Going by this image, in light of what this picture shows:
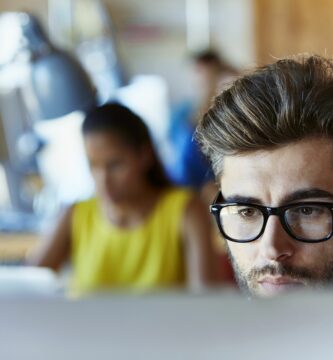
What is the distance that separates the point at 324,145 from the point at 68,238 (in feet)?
3.58

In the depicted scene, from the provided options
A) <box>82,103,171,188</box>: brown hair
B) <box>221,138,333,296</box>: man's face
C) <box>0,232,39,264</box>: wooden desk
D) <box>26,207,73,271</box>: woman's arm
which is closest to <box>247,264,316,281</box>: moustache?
<box>221,138,333,296</box>: man's face

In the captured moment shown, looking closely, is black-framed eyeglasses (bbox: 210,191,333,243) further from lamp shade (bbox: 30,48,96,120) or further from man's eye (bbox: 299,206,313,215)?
lamp shade (bbox: 30,48,96,120)

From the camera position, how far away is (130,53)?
4152 mm

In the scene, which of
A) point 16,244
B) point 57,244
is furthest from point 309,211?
point 16,244

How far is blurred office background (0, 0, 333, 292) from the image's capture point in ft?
11.8

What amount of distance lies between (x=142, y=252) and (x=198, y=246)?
0.41 ft

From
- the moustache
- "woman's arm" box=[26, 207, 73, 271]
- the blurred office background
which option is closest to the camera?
the moustache

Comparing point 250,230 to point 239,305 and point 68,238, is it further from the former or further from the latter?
point 68,238

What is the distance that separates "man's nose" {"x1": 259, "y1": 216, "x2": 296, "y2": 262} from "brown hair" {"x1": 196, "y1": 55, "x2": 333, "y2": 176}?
83 mm

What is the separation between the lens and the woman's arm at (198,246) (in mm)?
1651

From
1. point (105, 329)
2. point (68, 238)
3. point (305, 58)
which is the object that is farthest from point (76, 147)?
point (105, 329)

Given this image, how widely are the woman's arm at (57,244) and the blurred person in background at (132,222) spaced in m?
0.05

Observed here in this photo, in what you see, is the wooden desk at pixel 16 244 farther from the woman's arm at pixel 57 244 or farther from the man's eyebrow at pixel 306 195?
the man's eyebrow at pixel 306 195

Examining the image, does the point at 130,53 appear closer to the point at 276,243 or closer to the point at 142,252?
the point at 142,252
